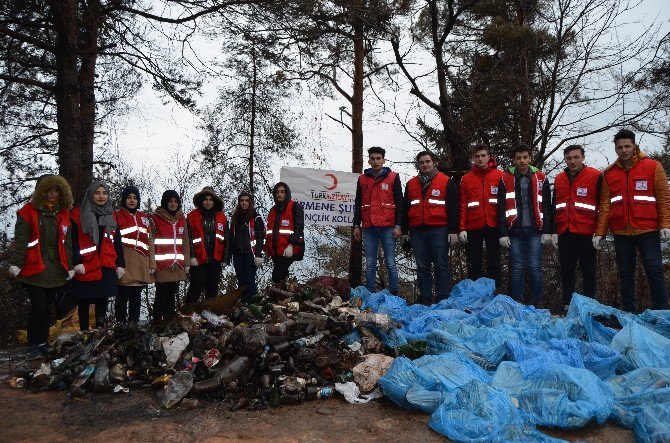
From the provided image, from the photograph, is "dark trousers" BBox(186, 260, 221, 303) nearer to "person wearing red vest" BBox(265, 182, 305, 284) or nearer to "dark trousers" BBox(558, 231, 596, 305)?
"person wearing red vest" BBox(265, 182, 305, 284)

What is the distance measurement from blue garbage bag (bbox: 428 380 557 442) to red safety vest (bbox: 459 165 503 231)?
3.17 metres

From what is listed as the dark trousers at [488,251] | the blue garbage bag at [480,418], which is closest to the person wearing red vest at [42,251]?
the blue garbage bag at [480,418]

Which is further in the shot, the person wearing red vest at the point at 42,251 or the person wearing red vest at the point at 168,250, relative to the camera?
the person wearing red vest at the point at 168,250

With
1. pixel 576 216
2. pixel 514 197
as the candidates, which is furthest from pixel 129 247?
pixel 576 216

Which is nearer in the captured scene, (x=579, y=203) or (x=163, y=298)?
(x=579, y=203)

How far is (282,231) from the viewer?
6.77 meters

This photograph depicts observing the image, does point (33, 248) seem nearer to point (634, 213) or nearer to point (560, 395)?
point (560, 395)

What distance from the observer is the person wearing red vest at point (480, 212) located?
600 cm

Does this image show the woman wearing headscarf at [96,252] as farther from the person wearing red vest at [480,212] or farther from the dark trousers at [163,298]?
the person wearing red vest at [480,212]

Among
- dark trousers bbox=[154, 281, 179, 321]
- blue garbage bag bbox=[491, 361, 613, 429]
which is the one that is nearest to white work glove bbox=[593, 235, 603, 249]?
blue garbage bag bbox=[491, 361, 613, 429]

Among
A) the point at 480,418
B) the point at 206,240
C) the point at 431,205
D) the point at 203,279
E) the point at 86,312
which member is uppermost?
the point at 431,205

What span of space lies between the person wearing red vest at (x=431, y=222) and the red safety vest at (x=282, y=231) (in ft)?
5.38

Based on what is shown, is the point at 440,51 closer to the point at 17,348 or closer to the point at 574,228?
the point at 574,228

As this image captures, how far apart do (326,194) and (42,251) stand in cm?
445
